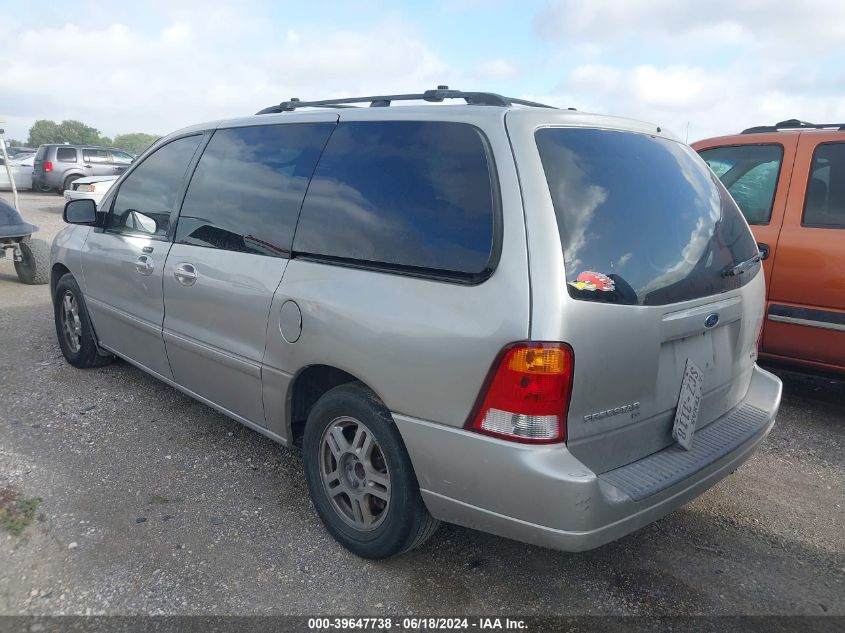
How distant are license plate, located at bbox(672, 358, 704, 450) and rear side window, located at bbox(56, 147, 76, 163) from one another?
841 inches

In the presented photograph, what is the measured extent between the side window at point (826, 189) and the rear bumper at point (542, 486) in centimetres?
238

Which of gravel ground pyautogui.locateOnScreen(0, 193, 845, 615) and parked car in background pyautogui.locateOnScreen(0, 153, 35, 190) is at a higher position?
parked car in background pyautogui.locateOnScreen(0, 153, 35, 190)

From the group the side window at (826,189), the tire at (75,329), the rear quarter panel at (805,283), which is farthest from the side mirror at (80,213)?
the side window at (826,189)

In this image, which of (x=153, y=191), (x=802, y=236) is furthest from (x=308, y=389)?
(x=802, y=236)

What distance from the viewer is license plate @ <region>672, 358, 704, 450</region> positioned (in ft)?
8.00

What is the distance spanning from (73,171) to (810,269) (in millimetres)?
20792

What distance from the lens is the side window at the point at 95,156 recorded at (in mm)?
19922

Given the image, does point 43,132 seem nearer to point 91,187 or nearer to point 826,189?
point 91,187

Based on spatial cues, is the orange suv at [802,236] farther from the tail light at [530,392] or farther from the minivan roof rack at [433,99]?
the tail light at [530,392]

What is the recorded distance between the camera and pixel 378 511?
8.82 ft

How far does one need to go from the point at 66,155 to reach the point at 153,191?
61.3 feet

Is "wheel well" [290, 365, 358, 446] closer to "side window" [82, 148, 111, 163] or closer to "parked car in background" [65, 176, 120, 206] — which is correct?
"parked car in background" [65, 176, 120, 206]

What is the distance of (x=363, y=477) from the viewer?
8.77 ft

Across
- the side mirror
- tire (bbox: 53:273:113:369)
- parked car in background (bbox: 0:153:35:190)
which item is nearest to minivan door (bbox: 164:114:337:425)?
the side mirror
